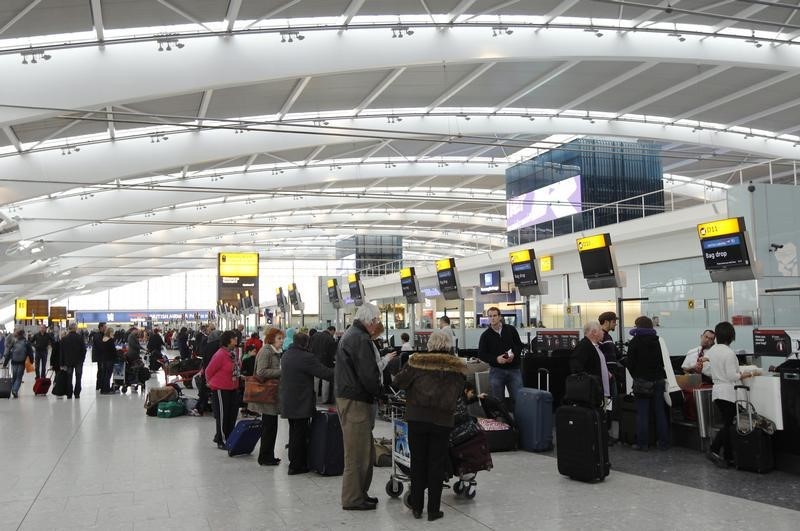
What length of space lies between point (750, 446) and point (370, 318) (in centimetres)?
405

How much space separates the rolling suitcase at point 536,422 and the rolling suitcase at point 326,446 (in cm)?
242

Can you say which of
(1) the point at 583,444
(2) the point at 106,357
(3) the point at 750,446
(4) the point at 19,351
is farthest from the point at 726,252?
(4) the point at 19,351

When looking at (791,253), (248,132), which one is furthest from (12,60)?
(791,253)

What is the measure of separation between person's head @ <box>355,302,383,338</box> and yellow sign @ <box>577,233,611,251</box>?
23.1 ft

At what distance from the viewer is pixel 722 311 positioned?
9922mm

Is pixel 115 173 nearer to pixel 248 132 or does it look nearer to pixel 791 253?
pixel 248 132

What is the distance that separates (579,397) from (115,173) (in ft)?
54.6

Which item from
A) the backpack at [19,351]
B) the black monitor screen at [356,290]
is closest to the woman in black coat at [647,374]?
the backpack at [19,351]

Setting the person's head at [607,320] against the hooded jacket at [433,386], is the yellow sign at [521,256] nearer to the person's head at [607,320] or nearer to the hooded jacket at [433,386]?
the person's head at [607,320]

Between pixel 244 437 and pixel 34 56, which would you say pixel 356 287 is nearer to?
pixel 34 56

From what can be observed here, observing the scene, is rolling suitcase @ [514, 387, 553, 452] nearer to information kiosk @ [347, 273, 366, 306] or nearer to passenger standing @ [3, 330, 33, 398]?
passenger standing @ [3, 330, 33, 398]

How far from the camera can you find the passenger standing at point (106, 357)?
16766 mm

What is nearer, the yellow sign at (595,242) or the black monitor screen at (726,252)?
the black monitor screen at (726,252)

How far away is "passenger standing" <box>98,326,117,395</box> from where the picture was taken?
16.8 meters
